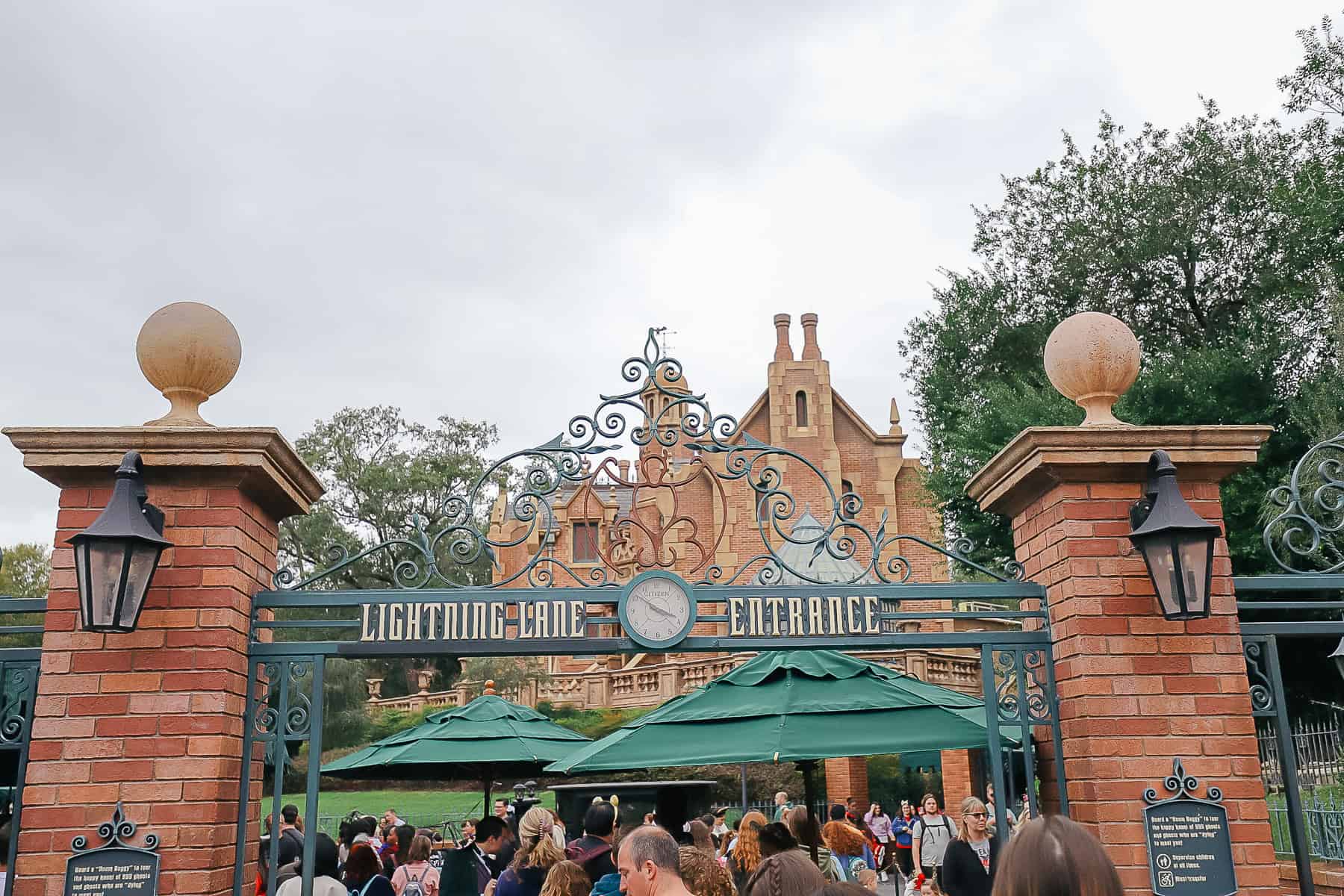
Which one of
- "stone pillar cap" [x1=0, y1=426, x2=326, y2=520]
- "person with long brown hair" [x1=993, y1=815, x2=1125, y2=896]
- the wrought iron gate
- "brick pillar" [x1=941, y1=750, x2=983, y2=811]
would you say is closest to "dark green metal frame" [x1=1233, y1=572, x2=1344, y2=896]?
the wrought iron gate

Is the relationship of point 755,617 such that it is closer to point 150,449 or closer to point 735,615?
point 735,615

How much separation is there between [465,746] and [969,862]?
4980mm

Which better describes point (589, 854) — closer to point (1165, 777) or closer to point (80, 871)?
point (80, 871)

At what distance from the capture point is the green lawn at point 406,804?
23047 millimetres

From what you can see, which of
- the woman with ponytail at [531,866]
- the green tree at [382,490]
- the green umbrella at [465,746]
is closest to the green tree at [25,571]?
the green tree at [382,490]

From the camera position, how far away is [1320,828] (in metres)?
7.82

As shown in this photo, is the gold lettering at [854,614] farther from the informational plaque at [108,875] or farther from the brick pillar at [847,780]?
the brick pillar at [847,780]

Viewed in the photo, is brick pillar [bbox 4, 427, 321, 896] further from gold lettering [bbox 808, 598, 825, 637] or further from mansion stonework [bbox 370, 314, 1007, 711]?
mansion stonework [bbox 370, 314, 1007, 711]

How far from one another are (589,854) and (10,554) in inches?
1538

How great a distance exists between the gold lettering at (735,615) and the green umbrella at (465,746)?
4.28 m

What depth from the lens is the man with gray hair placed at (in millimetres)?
3578

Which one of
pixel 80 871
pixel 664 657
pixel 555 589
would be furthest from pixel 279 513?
pixel 664 657

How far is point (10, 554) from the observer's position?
3744 centimetres

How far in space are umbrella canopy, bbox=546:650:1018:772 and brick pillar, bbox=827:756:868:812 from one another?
19853 millimetres
